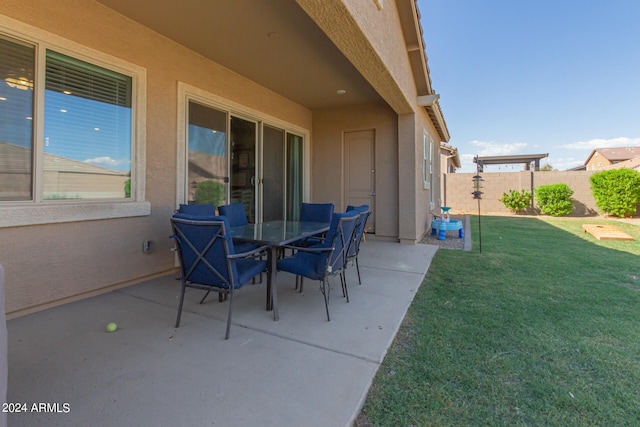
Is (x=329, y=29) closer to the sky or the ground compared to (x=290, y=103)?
closer to the ground

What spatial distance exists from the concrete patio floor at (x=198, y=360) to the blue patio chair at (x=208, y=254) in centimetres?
32

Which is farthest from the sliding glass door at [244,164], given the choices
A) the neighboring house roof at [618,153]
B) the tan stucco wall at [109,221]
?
the neighboring house roof at [618,153]

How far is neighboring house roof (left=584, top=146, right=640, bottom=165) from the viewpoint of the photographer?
25406 millimetres

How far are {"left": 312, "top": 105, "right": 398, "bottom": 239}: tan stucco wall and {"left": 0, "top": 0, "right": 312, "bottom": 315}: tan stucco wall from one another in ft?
9.47

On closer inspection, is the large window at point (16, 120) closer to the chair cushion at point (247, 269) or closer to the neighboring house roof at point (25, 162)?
the neighboring house roof at point (25, 162)

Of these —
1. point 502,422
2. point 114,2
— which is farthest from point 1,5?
point 502,422

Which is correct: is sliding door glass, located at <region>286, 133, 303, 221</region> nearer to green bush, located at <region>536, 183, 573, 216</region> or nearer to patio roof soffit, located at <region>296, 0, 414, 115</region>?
patio roof soffit, located at <region>296, 0, 414, 115</region>

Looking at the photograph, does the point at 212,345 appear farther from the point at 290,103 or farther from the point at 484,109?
the point at 484,109

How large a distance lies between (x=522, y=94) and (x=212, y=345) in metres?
17.9

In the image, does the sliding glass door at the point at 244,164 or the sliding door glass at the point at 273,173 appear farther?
→ the sliding door glass at the point at 273,173

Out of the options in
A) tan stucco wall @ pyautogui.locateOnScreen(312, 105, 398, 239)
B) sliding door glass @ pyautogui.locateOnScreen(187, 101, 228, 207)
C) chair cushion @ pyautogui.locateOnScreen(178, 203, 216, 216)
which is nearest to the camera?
chair cushion @ pyautogui.locateOnScreen(178, 203, 216, 216)

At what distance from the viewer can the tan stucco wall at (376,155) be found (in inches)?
250

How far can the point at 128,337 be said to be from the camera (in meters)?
2.18

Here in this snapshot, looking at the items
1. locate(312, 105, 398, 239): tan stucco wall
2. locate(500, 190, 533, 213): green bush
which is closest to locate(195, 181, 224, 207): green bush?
locate(312, 105, 398, 239): tan stucco wall
